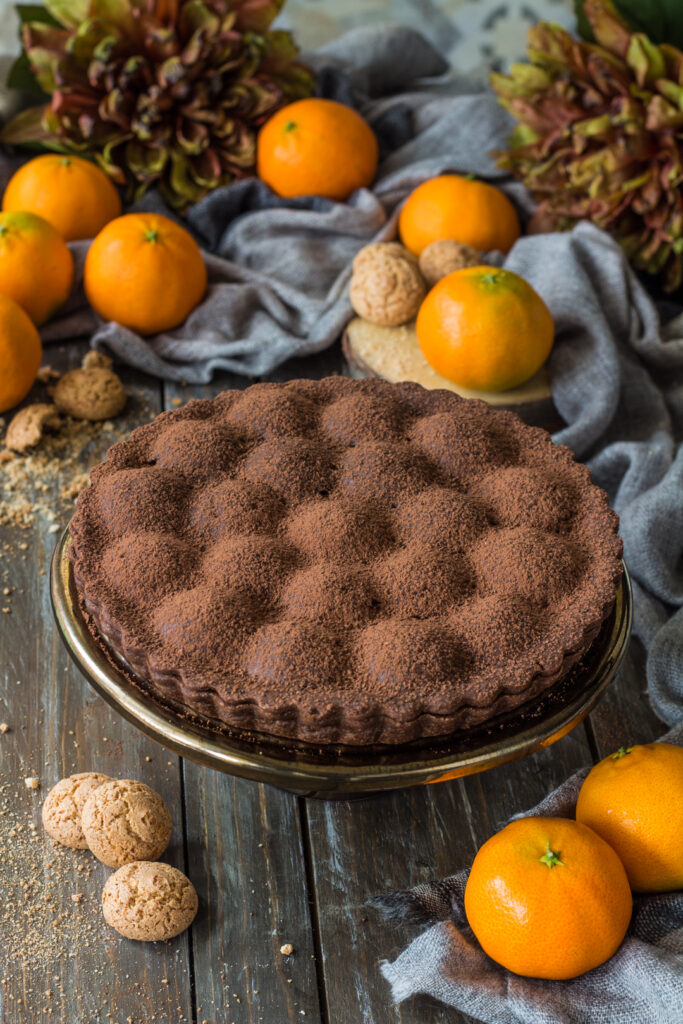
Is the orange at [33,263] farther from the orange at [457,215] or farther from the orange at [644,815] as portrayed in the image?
the orange at [644,815]

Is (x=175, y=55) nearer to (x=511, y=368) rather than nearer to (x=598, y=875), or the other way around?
(x=511, y=368)

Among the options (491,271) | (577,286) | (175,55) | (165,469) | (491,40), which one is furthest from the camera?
(491,40)

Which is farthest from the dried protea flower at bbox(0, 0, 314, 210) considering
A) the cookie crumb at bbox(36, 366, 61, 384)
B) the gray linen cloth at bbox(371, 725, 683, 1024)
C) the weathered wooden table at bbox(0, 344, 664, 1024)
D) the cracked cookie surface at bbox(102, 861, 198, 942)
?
the gray linen cloth at bbox(371, 725, 683, 1024)

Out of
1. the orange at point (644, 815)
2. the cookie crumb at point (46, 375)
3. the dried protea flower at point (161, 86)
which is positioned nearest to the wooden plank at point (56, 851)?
the cookie crumb at point (46, 375)

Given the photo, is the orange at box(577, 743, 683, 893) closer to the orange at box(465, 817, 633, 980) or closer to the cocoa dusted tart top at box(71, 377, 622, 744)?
the orange at box(465, 817, 633, 980)

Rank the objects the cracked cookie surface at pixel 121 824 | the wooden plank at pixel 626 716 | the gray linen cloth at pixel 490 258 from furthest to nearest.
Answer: the gray linen cloth at pixel 490 258
the wooden plank at pixel 626 716
the cracked cookie surface at pixel 121 824

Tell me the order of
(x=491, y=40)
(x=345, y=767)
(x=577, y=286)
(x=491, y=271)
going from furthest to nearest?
1. (x=491, y=40)
2. (x=577, y=286)
3. (x=491, y=271)
4. (x=345, y=767)

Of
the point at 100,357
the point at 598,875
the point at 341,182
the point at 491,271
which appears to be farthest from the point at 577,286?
the point at 598,875
